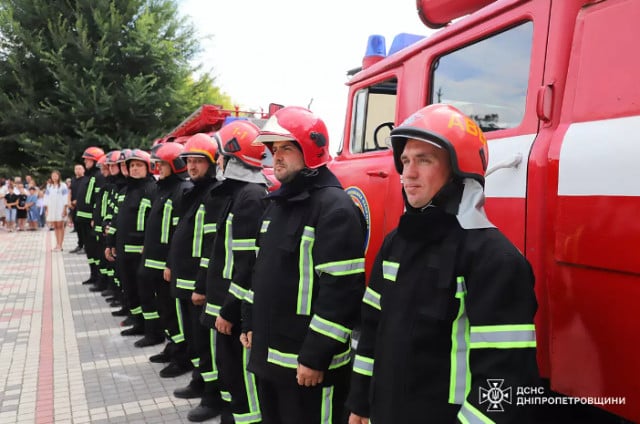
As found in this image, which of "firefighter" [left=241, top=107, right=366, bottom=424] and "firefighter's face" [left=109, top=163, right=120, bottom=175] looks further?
"firefighter's face" [left=109, top=163, right=120, bottom=175]

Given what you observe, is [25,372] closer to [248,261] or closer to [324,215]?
[248,261]

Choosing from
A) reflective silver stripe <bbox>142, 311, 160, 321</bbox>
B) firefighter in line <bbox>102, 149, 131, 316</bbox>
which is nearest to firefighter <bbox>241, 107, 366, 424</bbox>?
reflective silver stripe <bbox>142, 311, 160, 321</bbox>

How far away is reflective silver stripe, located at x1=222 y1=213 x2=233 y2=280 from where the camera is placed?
3379 millimetres

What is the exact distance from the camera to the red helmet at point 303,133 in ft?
8.56

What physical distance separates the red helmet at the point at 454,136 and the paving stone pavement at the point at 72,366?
302 centimetres

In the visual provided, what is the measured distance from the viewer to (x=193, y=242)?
410 cm

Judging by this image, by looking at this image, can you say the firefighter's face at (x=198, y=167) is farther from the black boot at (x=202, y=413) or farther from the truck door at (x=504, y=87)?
the truck door at (x=504, y=87)

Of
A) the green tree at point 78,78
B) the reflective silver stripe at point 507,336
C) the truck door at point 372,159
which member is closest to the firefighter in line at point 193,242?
the truck door at point 372,159

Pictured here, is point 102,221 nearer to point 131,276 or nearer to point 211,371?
point 131,276

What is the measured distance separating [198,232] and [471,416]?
2.92 meters

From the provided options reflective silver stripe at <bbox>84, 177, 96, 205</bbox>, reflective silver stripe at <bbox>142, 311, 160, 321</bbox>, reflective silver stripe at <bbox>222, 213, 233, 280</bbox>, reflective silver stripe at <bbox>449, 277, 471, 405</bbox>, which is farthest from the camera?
reflective silver stripe at <bbox>84, 177, 96, 205</bbox>

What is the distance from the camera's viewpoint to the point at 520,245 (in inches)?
79.6

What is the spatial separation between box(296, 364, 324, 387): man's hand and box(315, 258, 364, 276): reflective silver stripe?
44cm

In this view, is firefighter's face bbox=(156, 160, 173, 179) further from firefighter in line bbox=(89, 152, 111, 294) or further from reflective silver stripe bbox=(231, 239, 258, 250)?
firefighter in line bbox=(89, 152, 111, 294)
